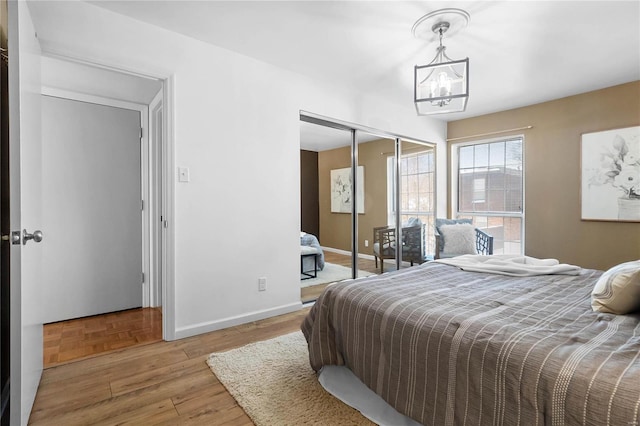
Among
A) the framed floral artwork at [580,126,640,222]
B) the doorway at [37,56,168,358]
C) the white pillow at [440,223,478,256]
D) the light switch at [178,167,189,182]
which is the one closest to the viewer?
the light switch at [178,167,189,182]

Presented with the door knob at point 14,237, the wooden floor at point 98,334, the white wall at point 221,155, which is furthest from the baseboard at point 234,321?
the door knob at point 14,237

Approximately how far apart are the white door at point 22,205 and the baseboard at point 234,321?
0.96 m

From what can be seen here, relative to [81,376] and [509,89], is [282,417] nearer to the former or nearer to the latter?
[81,376]

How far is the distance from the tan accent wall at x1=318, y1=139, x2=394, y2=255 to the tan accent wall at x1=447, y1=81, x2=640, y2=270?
183 cm

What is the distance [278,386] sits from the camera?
186 cm

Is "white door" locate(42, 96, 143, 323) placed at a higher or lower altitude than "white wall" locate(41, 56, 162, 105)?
lower

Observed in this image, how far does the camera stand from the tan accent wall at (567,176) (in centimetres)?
357

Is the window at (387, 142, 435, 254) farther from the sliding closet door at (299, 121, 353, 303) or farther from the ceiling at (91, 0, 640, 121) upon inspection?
the ceiling at (91, 0, 640, 121)

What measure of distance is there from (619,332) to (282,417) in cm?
146

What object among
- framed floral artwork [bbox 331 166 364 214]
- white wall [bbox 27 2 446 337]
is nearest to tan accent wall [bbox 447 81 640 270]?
framed floral artwork [bbox 331 166 364 214]

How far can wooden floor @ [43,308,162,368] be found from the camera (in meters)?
2.35

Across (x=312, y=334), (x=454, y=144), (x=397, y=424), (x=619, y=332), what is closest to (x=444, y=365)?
(x=397, y=424)

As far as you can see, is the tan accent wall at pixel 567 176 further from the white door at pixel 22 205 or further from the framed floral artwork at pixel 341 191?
the white door at pixel 22 205

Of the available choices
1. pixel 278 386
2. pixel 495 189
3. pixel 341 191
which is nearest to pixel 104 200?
pixel 341 191
